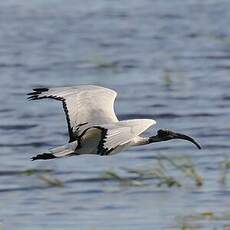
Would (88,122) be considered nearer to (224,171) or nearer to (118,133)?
(118,133)

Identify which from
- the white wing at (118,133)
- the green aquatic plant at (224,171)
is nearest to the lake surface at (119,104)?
the green aquatic plant at (224,171)

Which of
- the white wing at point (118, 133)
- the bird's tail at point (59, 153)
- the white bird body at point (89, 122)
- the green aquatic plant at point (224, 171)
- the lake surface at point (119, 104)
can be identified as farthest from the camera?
the green aquatic plant at point (224, 171)

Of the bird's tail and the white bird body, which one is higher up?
the white bird body

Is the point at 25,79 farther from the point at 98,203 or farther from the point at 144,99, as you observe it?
the point at 98,203

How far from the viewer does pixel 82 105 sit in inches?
366

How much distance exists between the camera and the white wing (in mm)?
7816

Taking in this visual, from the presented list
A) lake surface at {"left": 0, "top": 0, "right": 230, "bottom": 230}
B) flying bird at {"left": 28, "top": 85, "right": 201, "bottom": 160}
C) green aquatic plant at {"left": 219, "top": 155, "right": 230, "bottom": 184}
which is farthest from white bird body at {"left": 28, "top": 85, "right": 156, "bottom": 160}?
green aquatic plant at {"left": 219, "top": 155, "right": 230, "bottom": 184}

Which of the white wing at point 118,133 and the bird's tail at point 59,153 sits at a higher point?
the white wing at point 118,133

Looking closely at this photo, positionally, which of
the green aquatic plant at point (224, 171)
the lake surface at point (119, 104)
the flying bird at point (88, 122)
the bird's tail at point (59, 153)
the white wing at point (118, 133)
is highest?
the white wing at point (118, 133)

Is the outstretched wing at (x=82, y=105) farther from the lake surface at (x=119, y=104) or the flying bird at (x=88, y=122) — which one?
the lake surface at (x=119, y=104)

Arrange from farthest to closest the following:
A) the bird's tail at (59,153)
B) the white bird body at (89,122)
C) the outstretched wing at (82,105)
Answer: the outstretched wing at (82,105) → the bird's tail at (59,153) → the white bird body at (89,122)

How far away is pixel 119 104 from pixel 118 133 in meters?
9.13

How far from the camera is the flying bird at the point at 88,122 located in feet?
27.5

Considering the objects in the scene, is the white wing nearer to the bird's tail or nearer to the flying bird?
the flying bird
